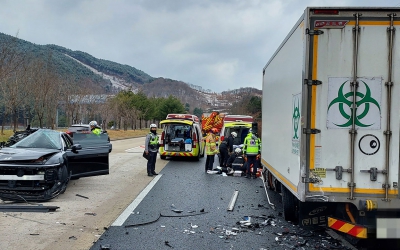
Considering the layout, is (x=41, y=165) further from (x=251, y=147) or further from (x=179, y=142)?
(x=179, y=142)

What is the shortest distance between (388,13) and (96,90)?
50.6 meters

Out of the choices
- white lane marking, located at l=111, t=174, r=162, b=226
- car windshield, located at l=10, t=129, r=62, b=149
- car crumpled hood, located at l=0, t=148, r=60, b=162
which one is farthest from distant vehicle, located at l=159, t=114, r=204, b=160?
car crumpled hood, located at l=0, t=148, r=60, b=162

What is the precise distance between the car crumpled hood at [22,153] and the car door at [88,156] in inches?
26.0

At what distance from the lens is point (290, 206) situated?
7426mm

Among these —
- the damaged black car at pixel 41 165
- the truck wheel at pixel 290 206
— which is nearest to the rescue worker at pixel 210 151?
the damaged black car at pixel 41 165

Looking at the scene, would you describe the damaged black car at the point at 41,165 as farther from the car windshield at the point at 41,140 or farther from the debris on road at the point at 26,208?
the debris on road at the point at 26,208

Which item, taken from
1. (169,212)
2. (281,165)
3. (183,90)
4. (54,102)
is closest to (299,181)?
(281,165)

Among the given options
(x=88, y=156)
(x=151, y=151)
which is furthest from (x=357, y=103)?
(x=151, y=151)

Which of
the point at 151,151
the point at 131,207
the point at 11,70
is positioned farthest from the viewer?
the point at 11,70

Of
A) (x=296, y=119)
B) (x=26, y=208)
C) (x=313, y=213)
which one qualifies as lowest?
(x=26, y=208)

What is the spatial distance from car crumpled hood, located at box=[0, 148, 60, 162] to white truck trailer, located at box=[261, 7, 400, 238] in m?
5.70

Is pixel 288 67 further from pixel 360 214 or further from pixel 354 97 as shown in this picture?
pixel 360 214

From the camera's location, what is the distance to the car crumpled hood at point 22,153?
8.45 metres

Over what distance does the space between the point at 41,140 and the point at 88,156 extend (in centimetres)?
118
